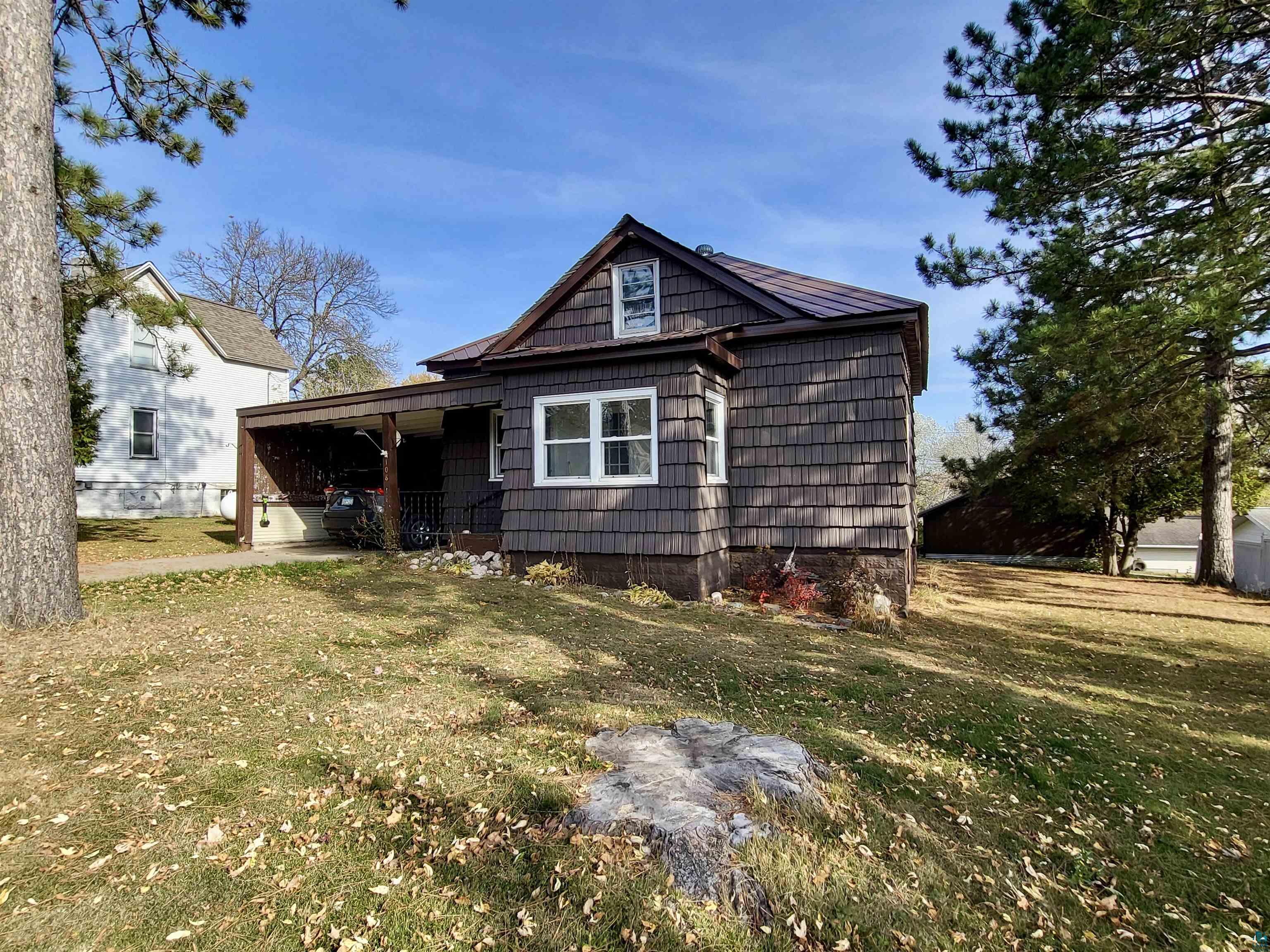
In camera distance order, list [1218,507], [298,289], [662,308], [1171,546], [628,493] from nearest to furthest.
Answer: [628,493]
[662,308]
[1218,507]
[1171,546]
[298,289]

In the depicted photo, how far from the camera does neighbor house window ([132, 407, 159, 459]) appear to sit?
775 inches

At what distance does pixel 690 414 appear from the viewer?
860 cm

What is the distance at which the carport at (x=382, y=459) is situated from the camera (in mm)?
11039

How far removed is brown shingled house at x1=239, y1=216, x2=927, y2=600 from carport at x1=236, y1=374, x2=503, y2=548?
124 millimetres

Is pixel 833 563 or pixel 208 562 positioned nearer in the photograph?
pixel 833 563

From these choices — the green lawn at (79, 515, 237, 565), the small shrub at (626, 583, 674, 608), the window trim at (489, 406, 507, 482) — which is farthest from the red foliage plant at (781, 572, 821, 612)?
the green lawn at (79, 515, 237, 565)

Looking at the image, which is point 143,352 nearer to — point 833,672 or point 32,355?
point 32,355

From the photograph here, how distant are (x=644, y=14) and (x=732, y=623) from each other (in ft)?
37.8

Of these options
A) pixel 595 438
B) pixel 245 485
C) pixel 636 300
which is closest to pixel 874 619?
pixel 595 438

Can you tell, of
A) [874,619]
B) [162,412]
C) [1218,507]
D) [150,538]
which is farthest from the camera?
[162,412]

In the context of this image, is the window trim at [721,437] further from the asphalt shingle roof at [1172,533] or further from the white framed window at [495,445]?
the asphalt shingle roof at [1172,533]

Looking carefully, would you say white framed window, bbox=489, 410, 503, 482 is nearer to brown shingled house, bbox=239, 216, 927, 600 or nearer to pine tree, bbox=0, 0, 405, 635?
brown shingled house, bbox=239, 216, 927, 600

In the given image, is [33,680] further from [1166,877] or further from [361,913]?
[1166,877]

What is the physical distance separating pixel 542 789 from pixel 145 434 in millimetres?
22761
